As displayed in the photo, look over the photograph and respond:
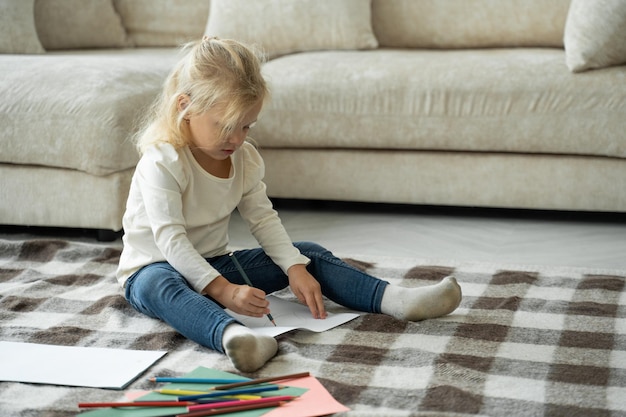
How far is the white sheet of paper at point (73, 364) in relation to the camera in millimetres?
1346

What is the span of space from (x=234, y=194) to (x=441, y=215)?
3.19 feet

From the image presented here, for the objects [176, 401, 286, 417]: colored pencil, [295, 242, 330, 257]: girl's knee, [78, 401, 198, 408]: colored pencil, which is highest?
[176, 401, 286, 417]: colored pencil

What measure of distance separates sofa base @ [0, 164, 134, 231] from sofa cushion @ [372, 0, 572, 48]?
1120 millimetres

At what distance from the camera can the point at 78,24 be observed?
3098 millimetres

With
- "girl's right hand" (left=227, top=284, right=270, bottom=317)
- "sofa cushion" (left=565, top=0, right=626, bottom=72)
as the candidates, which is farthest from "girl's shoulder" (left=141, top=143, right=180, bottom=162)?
"sofa cushion" (left=565, top=0, right=626, bottom=72)

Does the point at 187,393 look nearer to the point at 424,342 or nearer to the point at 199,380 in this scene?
the point at 199,380

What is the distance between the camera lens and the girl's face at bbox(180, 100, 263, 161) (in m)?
1.55

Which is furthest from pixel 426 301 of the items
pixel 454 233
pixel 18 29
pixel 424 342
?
pixel 18 29

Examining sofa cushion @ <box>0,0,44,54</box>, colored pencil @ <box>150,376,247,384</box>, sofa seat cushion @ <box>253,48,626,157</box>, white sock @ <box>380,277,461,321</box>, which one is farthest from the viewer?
sofa cushion @ <box>0,0,44,54</box>

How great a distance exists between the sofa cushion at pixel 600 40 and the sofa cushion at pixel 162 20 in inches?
53.0

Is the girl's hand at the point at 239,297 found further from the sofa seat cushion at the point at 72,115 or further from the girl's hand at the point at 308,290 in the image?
the sofa seat cushion at the point at 72,115

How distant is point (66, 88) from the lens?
7.23 ft

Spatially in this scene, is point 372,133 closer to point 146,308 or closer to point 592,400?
point 146,308

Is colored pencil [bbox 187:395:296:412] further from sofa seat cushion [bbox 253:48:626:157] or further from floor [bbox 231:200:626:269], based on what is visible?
sofa seat cushion [bbox 253:48:626:157]
